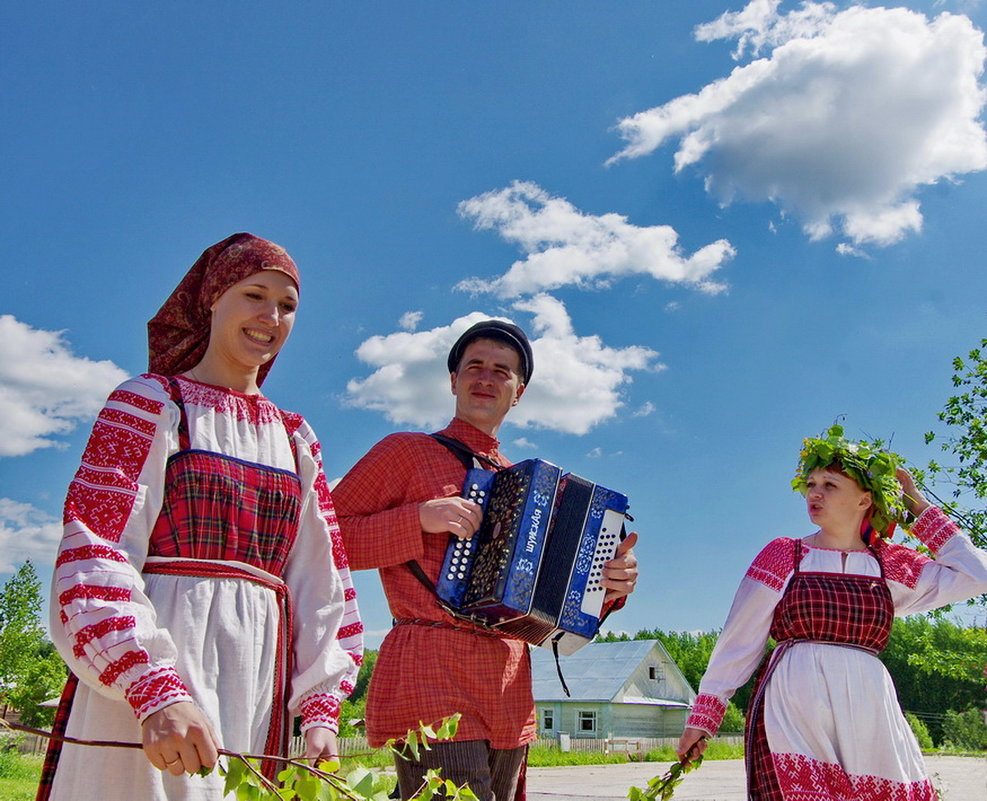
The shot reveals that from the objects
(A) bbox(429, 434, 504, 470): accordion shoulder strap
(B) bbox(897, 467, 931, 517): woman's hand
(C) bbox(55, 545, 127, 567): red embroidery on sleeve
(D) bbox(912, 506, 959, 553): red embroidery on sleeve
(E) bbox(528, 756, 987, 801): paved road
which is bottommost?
(E) bbox(528, 756, 987, 801): paved road

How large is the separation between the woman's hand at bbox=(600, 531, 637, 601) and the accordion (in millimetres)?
32

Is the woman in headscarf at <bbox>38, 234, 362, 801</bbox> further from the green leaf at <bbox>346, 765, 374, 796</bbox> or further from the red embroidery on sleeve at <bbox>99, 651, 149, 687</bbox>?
the green leaf at <bbox>346, 765, 374, 796</bbox>

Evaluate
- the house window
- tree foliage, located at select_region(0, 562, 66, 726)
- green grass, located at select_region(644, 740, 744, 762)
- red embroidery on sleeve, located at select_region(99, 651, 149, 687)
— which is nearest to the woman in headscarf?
red embroidery on sleeve, located at select_region(99, 651, 149, 687)

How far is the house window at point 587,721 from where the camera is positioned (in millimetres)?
44797

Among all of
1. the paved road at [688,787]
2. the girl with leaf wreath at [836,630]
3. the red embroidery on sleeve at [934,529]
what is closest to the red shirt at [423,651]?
the girl with leaf wreath at [836,630]

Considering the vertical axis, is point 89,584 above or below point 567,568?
below

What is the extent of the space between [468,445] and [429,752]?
1.29m

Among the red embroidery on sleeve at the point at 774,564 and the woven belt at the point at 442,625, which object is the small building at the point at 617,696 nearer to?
the red embroidery on sleeve at the point at 774,564

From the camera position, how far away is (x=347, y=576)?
2.63 meters

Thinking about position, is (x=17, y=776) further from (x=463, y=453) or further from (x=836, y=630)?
(x=836, y=630)

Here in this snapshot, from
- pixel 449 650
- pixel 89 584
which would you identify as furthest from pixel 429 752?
pixel 89 584

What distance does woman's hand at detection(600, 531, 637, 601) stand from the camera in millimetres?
3611

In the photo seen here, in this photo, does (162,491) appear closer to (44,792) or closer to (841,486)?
(44,792)

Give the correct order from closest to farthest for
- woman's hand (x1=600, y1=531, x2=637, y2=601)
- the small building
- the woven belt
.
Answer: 1. the woven belt
2. woman's hand (x1=600, y1=531, x2=637, y2=601)
3. the small building
